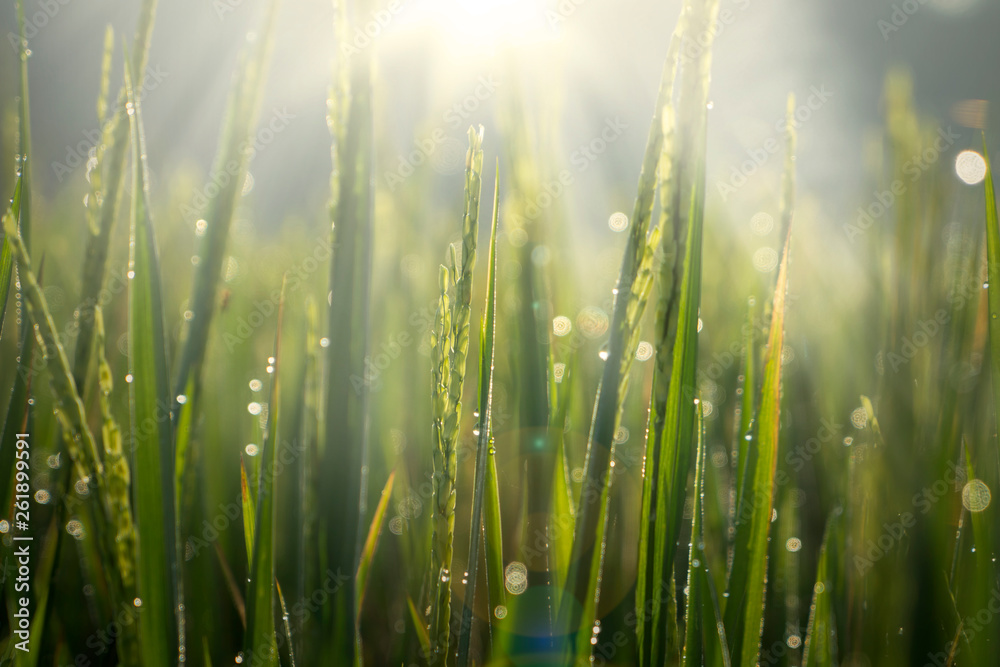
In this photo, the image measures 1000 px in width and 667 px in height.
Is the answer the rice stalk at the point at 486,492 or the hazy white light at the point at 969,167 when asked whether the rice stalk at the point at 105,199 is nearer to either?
the rice stalk at the point at 486,492

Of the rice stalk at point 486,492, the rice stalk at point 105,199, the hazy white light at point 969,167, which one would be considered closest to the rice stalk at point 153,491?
the rice stalk at point 105,199

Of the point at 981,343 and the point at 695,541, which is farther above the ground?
the point at 981,343

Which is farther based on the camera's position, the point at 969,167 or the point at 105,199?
the point at 969,167

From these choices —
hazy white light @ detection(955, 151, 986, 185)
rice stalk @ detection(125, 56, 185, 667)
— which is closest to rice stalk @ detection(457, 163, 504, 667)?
rice stalk @ detection(125, 56, 185, 667)

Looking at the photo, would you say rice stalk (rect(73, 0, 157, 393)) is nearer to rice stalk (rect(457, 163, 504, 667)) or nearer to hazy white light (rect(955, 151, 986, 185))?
rice stalk (rect(457, 163, 504, 667))

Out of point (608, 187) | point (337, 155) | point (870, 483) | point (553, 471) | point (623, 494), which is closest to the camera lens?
A: point (337, 155)

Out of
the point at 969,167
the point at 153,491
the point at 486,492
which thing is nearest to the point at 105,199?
the point at 153,491

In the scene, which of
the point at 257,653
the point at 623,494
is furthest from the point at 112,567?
the point at 623,494

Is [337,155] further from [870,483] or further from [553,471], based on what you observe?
[870,483]

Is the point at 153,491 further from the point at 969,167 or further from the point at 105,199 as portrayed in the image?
the point at 969,167

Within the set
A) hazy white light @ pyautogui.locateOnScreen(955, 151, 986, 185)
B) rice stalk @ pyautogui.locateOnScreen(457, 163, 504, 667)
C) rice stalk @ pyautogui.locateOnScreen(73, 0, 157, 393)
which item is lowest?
rice stalk @ pyautogui.locateOnScreen(457, 163, 504, 667)

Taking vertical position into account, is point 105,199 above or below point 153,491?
above
